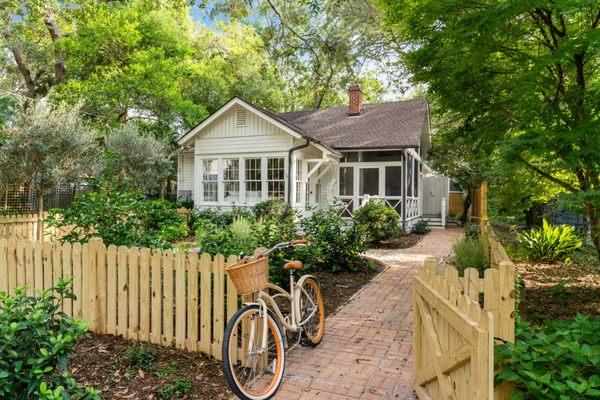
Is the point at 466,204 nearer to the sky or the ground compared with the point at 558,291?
nearer to the sky

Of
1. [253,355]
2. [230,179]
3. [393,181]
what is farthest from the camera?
[393,181]

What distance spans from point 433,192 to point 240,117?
12.0 m

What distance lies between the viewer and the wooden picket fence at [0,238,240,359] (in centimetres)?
366

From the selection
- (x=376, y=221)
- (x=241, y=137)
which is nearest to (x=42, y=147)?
(x=241, y=137)

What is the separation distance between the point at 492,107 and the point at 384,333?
3.87 m

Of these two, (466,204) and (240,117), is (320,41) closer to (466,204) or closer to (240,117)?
(240,117)

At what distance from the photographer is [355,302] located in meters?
5.80

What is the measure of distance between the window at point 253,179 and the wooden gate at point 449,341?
1170 centimetres

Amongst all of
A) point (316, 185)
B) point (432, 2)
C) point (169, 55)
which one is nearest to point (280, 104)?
point (169, 55)

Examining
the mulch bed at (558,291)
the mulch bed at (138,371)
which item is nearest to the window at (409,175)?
the mulch bed at (558,291)

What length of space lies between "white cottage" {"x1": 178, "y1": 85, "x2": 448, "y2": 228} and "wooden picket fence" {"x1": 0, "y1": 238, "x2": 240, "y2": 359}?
9666 mm

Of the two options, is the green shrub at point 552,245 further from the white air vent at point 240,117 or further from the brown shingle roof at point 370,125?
the white air vent at point 240,117

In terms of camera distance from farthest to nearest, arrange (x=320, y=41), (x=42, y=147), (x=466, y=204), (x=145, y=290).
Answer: (x=466, y=204)
(x=320, y=41)
(x=42, y=147)
(x=145, y=290)

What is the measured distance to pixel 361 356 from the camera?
3887 mm
